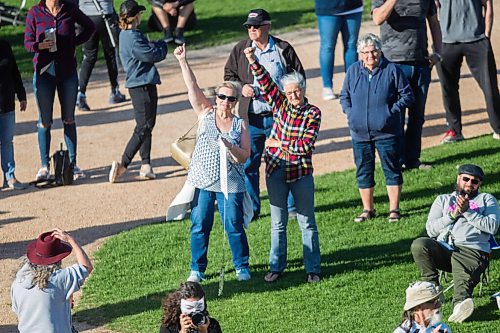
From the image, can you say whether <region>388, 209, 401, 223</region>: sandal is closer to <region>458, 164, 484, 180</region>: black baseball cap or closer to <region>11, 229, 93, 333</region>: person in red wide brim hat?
<region>458, 164, 484, 180</region>: black baseball cap

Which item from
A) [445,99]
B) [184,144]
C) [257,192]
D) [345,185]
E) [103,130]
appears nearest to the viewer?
[184,144]

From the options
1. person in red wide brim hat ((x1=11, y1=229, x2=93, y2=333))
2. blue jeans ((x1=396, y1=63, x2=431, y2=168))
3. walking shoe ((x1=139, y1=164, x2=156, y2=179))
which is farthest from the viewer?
walking shoe ((x1=139, y1=164, x2=156, y2=179))

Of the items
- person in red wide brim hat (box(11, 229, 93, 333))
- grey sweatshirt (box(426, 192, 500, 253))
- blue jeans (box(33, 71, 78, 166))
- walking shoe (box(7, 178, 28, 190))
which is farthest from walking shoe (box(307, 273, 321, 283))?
walking shoe (box(7, 178, 28, 190))

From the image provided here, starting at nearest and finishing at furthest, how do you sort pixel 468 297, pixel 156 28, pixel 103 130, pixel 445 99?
pixel 468 297, pixel 445 99, pixel 103 130, pixel 156 28

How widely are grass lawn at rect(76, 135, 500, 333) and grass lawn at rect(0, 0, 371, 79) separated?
23.7 feet

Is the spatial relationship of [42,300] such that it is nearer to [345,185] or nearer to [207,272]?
[207,272]

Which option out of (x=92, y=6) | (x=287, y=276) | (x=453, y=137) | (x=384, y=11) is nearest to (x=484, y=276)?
(x=287, y=276)

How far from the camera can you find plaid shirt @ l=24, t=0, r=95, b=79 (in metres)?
12.4

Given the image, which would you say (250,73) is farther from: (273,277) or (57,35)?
(57,35)

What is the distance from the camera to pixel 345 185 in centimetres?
1227

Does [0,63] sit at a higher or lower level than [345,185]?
higher

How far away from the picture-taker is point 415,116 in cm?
1249

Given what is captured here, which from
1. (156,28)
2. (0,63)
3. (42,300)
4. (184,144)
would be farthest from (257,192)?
(156,28)

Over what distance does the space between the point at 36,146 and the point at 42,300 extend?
7.21 metres
